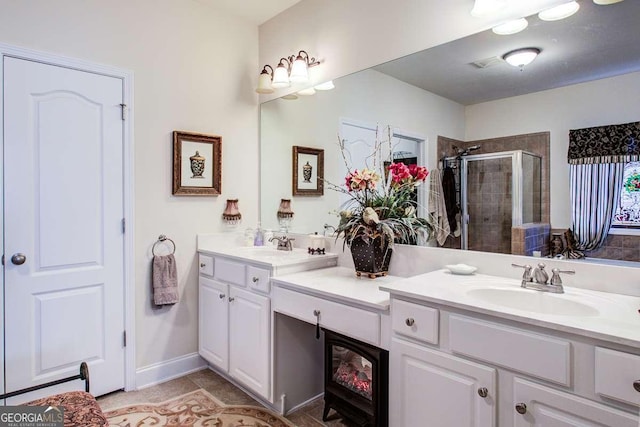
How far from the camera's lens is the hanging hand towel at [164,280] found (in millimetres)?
2645

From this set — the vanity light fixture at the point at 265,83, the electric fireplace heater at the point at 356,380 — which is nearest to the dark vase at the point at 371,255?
the electric fireplace heater at the point at 356,380

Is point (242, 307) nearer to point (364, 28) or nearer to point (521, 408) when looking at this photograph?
point (521, 408)

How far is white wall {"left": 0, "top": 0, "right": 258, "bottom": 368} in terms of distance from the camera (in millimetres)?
2402

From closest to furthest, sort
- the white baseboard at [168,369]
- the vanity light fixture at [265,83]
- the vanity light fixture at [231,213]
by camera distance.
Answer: the white baseboard at [168,369], the vanity light fixture at [265,83], the vanity light fixture at [231,213]

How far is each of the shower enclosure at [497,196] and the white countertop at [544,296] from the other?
0.68 ft

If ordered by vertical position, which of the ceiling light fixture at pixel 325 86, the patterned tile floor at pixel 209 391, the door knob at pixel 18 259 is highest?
the ceiling light fixture at pixel 325 86

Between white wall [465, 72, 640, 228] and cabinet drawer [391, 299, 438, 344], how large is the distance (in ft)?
2.52

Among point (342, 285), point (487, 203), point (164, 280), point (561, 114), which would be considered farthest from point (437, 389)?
point (164, 280)

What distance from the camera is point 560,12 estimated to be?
1.63 meters

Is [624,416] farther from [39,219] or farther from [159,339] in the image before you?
[39,219]

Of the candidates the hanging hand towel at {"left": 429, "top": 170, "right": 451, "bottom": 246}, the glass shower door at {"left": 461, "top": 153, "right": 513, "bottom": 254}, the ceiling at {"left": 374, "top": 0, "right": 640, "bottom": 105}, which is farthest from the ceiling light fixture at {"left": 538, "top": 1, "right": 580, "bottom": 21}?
the hanging hand towel at {"left": 429, "top": 170, "right": 451, "bottom": 246}

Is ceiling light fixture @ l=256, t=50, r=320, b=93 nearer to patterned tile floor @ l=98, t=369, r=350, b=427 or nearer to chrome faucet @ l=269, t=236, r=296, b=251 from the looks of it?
chrome faucet @ l=269, t=236, r=296, b=251

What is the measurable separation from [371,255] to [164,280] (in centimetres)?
150

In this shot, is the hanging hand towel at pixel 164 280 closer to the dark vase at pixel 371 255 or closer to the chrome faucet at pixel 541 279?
the dark vase at pixel 371 255
